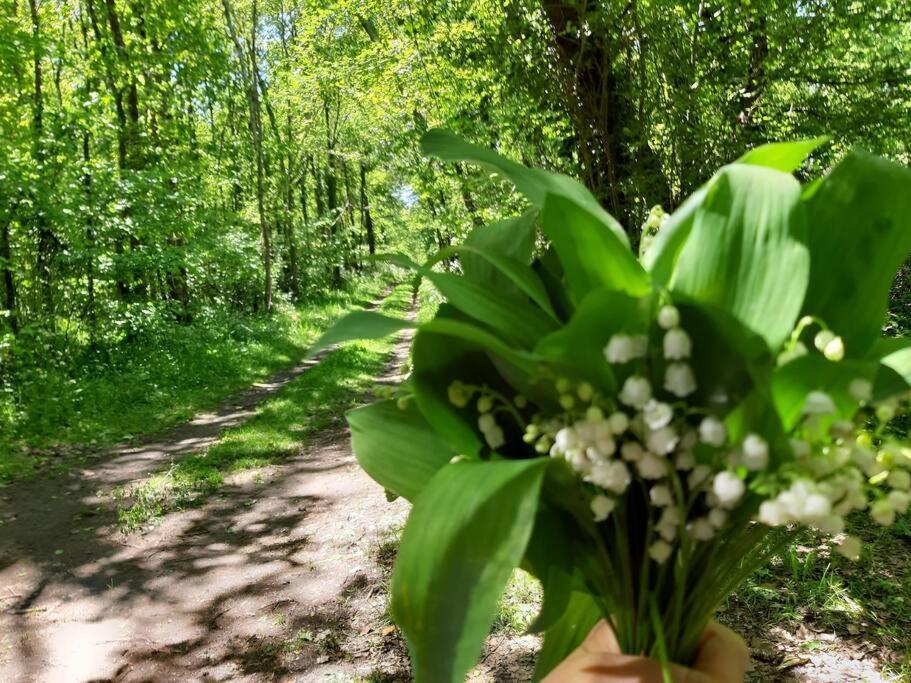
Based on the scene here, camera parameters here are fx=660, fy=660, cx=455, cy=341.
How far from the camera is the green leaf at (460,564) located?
656mm

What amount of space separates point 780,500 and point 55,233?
9.05 meters

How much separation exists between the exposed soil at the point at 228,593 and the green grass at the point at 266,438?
194 millimetres

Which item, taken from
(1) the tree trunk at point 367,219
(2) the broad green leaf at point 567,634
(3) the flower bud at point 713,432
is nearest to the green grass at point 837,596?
(2) the broad green leaf at point 567,634

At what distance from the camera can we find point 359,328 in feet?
2.46

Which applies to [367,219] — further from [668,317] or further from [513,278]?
[668,317]

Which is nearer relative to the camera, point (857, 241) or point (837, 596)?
point (857, 241)

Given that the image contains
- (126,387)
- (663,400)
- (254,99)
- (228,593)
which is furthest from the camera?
(254,99)

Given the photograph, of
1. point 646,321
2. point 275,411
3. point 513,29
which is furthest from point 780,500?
point 275,411

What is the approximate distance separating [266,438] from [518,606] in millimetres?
4010

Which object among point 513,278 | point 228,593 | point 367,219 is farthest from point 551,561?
point 367,219

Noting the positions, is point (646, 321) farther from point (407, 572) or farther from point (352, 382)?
point (352, 382)

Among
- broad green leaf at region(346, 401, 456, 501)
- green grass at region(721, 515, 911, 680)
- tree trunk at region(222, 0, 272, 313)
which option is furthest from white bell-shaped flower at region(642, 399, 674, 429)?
tree trunk at region(222, 0, 272, 313)

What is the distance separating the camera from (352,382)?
901cm

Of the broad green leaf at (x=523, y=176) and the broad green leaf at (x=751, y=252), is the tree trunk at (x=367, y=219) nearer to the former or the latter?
the broad green leaf at (x=523, y=176)
